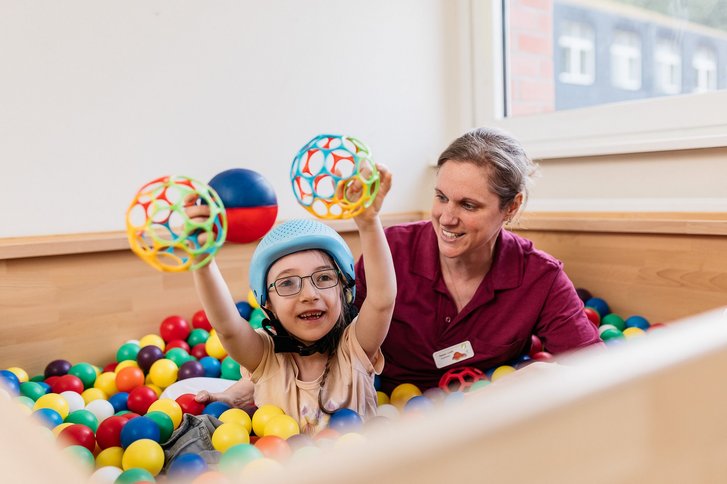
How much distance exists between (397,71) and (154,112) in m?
0.92

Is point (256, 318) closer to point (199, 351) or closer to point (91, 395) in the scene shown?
point (199, 351)

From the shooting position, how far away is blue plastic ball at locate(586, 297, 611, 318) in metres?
1.91

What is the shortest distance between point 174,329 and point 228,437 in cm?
74

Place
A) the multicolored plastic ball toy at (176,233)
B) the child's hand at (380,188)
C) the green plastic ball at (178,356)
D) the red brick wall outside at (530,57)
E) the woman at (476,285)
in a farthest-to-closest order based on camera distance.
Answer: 1. the red brick wall outside at (530,57)
2. the green plastic ball at (178,356)
3. the woman at (476,285)
4. the child's hand at (380,188)
5. the multicolored plastic ball toy at (176,233)

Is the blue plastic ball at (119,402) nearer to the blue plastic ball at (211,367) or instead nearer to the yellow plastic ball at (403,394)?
the blue plastic ball at (211,367)

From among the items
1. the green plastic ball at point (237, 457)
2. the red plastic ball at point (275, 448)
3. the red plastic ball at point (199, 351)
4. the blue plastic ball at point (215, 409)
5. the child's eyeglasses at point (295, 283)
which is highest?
Result: the child's eyeglasses at point (295, 283)

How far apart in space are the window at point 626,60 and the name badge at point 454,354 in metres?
1.07

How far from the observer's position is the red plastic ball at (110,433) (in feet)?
4.09

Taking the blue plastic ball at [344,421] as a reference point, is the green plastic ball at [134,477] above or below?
above

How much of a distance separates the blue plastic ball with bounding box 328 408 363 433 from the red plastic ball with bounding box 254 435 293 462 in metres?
0.10

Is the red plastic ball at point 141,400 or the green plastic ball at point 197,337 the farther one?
the green plastic ball at point 197,337

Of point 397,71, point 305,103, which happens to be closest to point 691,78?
point 397,71

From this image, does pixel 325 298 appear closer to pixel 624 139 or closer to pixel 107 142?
pixel 107 142

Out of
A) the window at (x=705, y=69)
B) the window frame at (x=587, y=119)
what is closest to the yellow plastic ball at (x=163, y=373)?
the window frame at (x=587, y=119)
